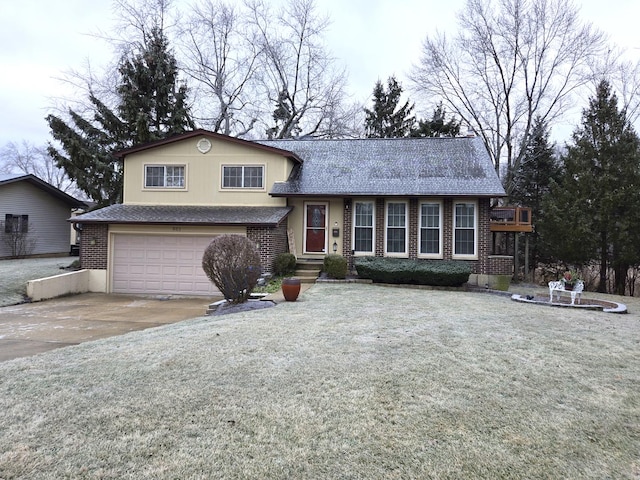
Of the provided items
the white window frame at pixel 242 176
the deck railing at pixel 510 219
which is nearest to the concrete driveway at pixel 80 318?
→ the white window frame at pixel 242 176

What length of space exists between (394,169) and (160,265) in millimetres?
8797

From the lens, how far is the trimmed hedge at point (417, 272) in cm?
1226

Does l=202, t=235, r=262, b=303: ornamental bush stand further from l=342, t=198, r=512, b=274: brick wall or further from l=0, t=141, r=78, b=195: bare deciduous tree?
l=0, t=141, r=78, b=195: bare deciduous tree

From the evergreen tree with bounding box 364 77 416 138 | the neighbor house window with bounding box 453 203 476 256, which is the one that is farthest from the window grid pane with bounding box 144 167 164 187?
the evergreen tree with bounding box 364 77 416 138

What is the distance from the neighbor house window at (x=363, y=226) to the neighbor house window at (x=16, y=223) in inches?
690

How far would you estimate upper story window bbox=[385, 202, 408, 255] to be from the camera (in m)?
14.1

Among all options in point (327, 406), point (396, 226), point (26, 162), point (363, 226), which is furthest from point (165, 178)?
point (26, 162)

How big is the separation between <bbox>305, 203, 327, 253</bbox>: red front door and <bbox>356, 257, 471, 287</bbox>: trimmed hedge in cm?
216

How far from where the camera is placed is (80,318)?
31.0ft

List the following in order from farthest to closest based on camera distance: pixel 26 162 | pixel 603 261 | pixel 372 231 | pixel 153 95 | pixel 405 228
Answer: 1. pixel 26 162
2. pixel 153 95
3. pixel 603 261
4. pixel 372 231
5. pixel 405 228

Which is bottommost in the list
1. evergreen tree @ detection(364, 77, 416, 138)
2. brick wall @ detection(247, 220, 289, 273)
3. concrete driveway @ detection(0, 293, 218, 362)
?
concrete driveway @ detection(0, 293, 218, 362)

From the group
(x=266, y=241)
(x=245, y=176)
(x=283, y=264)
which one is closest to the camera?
(x=266, y=241)

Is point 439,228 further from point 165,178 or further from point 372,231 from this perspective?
point 165,178

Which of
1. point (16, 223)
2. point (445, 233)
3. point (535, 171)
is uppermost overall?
point (535, 171)
